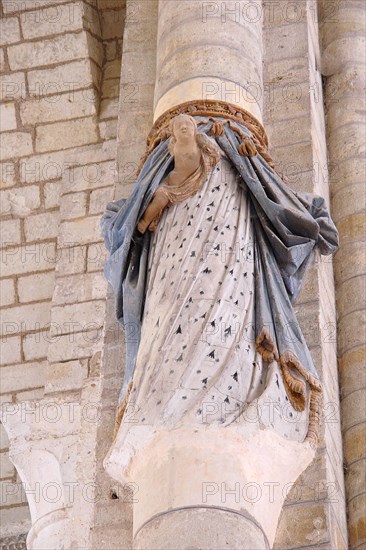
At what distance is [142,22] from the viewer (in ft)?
19.4

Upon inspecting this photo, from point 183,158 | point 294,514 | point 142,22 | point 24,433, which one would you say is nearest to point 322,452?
point 294,514

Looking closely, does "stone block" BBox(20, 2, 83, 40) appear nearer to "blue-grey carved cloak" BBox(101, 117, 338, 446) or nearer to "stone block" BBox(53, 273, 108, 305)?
"stone block" BBox(53, 273, 108, 305)

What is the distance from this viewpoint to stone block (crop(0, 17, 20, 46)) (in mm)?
7141

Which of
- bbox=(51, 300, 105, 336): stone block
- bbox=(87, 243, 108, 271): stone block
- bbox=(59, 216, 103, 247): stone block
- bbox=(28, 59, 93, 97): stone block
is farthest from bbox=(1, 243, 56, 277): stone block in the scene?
bbox=(28, 59, 93, 97): stone block

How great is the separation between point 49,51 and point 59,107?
27 centimetres

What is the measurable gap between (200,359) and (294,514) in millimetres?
628

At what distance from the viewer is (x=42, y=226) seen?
7004mm

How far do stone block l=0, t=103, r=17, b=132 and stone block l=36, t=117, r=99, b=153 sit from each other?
0.43ft

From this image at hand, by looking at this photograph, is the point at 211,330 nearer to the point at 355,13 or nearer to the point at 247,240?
the point at 247,240

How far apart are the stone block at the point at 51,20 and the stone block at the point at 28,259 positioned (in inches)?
40.3

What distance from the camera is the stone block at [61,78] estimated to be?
7043 millimetres

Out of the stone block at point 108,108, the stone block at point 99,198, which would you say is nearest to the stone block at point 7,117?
the stone block at point 108,108

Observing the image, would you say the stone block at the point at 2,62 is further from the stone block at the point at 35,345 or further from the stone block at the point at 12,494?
the stone block at the point at 12,494

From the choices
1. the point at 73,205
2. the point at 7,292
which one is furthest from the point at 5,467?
the point at 73,205
